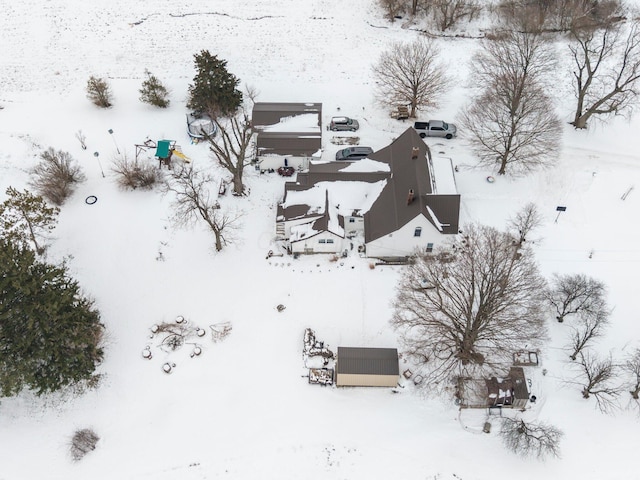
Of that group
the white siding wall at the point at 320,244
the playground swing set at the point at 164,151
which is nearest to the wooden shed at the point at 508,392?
the white siding wall at the point at 320,244

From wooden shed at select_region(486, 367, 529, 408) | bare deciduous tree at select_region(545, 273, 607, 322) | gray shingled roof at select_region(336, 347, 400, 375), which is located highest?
bare deciduous tree at select_region(545, 273, 607, 322)

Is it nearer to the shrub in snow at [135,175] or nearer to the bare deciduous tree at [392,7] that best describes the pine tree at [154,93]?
the shrub in snow at [135,175]

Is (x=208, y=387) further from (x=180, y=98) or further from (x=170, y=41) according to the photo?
(x=170, y=41)

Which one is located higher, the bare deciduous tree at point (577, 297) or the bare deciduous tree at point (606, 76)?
the bare deciduous tree at point (606, 76)

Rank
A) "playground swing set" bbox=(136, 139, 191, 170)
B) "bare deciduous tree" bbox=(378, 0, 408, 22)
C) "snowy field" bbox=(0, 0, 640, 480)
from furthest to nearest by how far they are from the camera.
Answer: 1. "bare deciduous tree" bbox=(378, 0, 408, 22)
2. "playground swing set" bbox=(136, 139, 191, 170)
3. "snowy field" bbox=(0, 0, 640, 480)

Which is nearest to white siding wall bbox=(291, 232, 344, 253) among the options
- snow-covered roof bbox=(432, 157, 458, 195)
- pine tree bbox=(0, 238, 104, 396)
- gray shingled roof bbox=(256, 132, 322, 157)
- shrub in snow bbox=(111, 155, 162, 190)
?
snow-covered roof bbox=(432, 157, 458, 195)

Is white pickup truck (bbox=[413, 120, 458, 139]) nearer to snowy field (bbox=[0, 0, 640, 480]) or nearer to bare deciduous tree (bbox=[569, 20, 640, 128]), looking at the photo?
snowy field (bbox=[0, 0, 640, 480])
